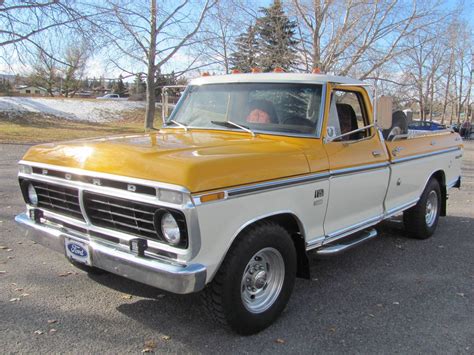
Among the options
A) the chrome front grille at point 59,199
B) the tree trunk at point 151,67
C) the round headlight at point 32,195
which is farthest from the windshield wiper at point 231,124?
the tree trunk at point 151,67

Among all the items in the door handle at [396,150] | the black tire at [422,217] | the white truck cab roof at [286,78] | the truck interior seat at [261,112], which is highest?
the white truck cab roof at [286,78]

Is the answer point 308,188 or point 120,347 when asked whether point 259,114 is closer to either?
point 308,188

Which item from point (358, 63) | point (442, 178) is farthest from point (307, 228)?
point (358, 63)

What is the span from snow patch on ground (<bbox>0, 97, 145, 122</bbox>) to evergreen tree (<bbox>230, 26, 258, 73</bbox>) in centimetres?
1537

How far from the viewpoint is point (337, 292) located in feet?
14.3

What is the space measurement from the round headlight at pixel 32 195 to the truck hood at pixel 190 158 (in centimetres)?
26

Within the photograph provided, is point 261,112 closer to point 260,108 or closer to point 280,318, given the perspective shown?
point 260,108

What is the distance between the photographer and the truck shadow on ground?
145 inches

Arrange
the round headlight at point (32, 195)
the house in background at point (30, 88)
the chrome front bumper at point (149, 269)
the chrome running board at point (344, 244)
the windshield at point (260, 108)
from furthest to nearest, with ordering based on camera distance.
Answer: the house in background at point (30, 88) → the windshield at point (260, 108) → the chrome running board at point (344, 244) → the round headlight at point (32, 195) → the chrome front bumper at point (149, 269)

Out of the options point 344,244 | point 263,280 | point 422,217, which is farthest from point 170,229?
point 422,217

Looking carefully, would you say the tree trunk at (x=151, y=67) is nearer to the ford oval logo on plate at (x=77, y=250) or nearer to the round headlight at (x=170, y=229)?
the ford oval logo on plate at (x=77, y=250)

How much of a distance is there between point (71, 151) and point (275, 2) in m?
15.6

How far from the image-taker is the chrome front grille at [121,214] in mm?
3081

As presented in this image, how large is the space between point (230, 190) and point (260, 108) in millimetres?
1557
